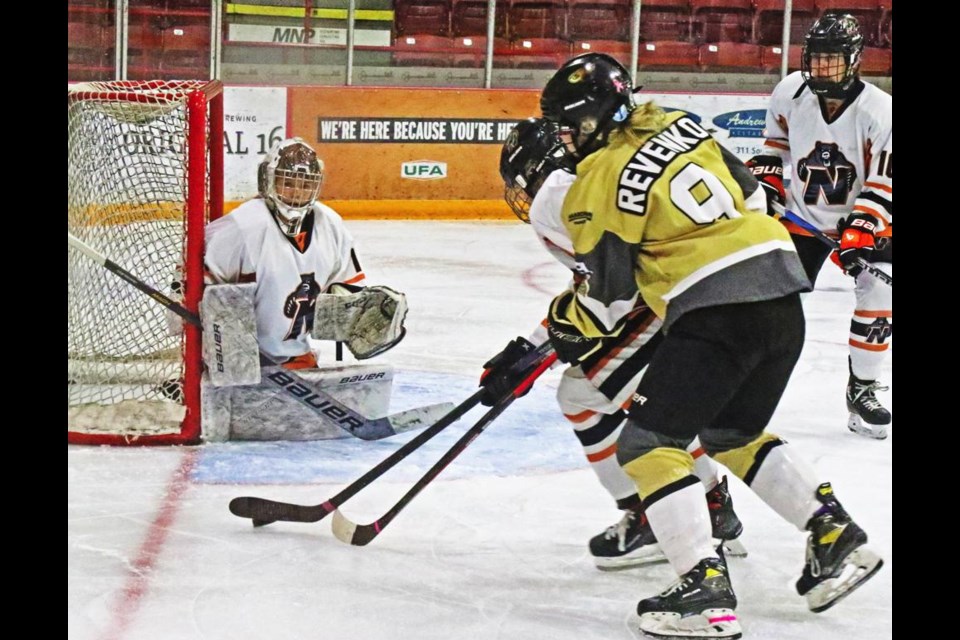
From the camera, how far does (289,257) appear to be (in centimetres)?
334

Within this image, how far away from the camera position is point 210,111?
3.49m

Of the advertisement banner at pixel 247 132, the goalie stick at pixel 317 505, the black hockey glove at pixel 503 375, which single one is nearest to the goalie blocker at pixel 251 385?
the goalie stick at pixel 317 505

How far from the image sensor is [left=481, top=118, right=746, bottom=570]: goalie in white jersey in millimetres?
2469

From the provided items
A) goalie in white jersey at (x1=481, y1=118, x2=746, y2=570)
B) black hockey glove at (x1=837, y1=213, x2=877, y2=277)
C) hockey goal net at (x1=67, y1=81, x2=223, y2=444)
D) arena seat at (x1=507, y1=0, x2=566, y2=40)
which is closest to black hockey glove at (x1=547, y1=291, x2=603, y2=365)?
goalie in white jersey at (x1=481, y1=118, x2=746, y2=570)

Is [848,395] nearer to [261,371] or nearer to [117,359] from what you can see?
[261,371]

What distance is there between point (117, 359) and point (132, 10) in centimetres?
397

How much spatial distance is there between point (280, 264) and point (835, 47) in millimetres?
1516

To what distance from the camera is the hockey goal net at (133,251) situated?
10.8ft

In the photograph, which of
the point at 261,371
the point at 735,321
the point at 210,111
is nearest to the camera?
the point at 735,321

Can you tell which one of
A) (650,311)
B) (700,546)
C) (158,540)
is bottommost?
(158,540)

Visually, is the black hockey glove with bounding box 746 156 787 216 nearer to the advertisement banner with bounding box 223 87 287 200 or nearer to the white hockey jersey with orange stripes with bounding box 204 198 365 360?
the white hockey jersey with orange stripes with bounding box 204 198 365 360

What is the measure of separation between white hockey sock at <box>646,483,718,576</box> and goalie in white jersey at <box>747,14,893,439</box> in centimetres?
155

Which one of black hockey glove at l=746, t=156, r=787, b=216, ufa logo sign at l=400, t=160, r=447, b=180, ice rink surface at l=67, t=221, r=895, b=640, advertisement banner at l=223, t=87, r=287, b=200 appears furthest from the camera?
ufa logo sign at l=400, t=160, r=447, b=180
